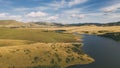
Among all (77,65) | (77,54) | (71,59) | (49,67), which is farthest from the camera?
(77,54)

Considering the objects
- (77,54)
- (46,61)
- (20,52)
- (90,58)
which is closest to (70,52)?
(77,54)

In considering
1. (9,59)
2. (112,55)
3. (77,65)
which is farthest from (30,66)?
(112,55)

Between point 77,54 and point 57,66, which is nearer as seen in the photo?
point 57,66

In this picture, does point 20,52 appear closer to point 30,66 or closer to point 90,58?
point 30,66

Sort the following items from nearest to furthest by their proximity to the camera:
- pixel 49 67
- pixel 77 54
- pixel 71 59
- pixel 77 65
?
pixel 49 67 < pixel 77 65 < pixel 71 59 < pixel 77 54

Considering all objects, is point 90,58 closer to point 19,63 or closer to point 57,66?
point 57,66

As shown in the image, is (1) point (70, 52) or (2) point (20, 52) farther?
(1) point (70, 52)

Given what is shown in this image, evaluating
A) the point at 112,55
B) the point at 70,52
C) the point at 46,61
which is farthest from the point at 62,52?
the point at 112,55
